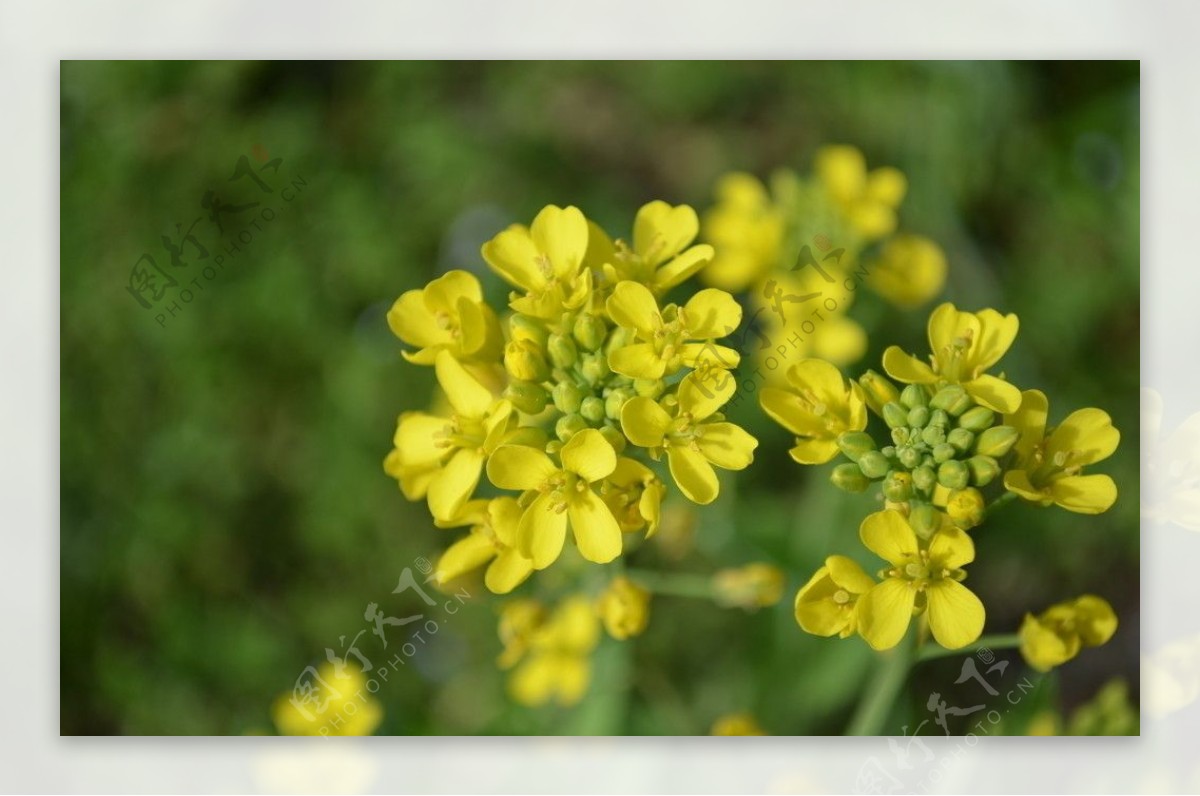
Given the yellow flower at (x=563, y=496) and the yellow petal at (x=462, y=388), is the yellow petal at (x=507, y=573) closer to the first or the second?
the yellow flower at (x=563, y=496)

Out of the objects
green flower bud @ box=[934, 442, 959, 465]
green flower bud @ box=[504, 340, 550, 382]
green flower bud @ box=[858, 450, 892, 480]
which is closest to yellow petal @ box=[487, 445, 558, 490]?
green flower bud @ box=[504, 340, 550, 382]

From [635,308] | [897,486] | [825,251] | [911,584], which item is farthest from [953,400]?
[825,251]

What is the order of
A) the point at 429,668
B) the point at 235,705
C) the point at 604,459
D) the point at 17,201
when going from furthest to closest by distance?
1. the point at 429,668
2. the point at 235,705
3. the point at 17,201
4. the point at 604,459

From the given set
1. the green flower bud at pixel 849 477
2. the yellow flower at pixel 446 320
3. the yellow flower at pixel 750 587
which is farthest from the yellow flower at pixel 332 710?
the green flower bud at pixel 849 477

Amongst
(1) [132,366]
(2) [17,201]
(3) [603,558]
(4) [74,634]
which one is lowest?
(4) [74,634]

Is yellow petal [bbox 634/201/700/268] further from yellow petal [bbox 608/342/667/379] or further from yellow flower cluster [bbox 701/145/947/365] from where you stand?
yellow flower cluster [bbox 701/145/947/365]

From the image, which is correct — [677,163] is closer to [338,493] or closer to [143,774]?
[338,493]

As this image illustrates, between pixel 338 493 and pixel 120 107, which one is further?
pixel 338 493

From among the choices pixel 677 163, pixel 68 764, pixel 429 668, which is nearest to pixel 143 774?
pixel 68 764
